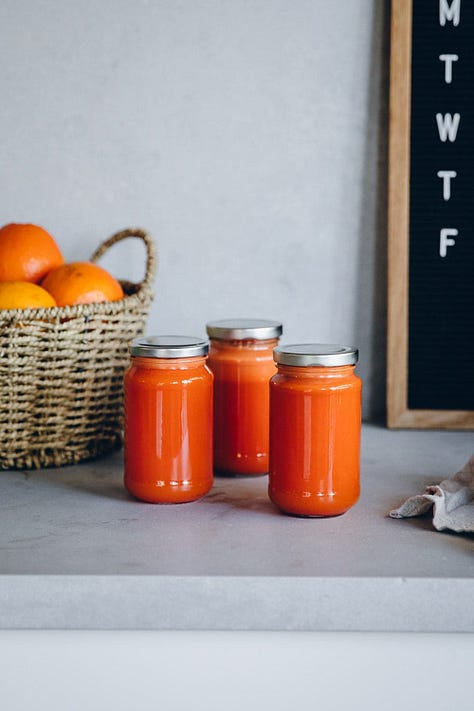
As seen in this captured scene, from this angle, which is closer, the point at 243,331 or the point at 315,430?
the point at 315,430

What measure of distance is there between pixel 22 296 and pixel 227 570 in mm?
493

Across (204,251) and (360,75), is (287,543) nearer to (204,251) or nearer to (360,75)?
(204,251)

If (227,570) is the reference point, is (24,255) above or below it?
above

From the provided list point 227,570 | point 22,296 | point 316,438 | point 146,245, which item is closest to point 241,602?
point 227,570

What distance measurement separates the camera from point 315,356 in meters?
0.90

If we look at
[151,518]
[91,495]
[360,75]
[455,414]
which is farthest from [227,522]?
[360,75]

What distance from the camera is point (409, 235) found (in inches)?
52.8

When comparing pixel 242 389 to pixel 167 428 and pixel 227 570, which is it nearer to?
pixel 167 428

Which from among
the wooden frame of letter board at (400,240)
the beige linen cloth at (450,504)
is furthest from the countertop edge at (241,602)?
the wooden frame of letter board at (400,240)

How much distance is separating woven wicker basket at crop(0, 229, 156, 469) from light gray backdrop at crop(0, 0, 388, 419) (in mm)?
240

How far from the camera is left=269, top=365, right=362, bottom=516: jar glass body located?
90 cm

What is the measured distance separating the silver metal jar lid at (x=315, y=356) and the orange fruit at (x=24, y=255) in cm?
41

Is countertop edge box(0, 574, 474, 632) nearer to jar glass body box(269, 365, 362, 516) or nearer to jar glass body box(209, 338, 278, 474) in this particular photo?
jar glass body box(269, 365, 362, 516)

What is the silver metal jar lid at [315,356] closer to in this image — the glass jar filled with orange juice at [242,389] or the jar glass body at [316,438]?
the jar glass body at [316,438]
